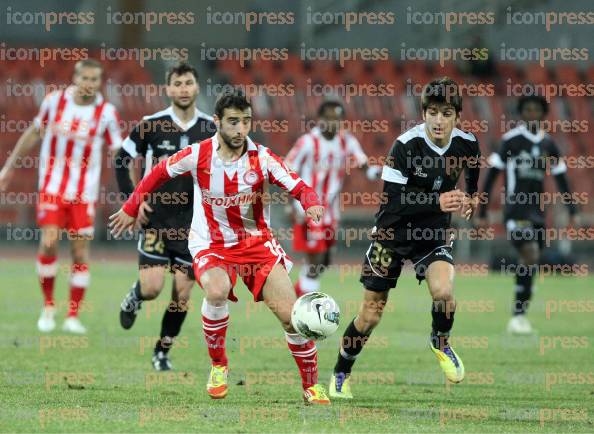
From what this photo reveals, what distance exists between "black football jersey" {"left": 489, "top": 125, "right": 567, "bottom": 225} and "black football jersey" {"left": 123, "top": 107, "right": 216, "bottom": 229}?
4185 millimetres

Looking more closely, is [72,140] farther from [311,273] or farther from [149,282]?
[311,273]

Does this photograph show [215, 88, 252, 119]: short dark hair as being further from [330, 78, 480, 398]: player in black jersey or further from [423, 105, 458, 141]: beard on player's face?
[423, 105, 458, 141]: beard on player's face

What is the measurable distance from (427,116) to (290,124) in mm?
16530

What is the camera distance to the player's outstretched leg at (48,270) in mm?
9992

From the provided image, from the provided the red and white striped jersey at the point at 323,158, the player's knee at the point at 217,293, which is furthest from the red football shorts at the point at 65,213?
the player's knee at the point at 217,293

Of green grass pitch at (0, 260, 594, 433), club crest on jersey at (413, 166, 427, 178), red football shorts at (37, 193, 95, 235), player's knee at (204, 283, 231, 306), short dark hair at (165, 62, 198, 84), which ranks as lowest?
green grass pitch at (0, 260, 594, 433)

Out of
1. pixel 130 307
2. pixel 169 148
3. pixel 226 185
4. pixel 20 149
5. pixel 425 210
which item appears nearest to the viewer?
pixel 226 185

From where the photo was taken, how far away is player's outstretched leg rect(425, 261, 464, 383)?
652cm

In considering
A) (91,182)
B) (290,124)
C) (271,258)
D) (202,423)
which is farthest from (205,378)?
(290,124)

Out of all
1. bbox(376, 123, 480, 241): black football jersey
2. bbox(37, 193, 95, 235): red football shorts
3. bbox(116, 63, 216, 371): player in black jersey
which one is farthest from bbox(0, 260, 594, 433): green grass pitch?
bbox(376, 123, 480, 241): black football jersey

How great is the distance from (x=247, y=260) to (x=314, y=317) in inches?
24.5

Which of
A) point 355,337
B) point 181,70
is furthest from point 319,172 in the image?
point 355,337

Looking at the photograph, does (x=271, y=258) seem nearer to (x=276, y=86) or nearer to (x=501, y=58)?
(x=276, y=86)

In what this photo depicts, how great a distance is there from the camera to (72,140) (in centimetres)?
1020
